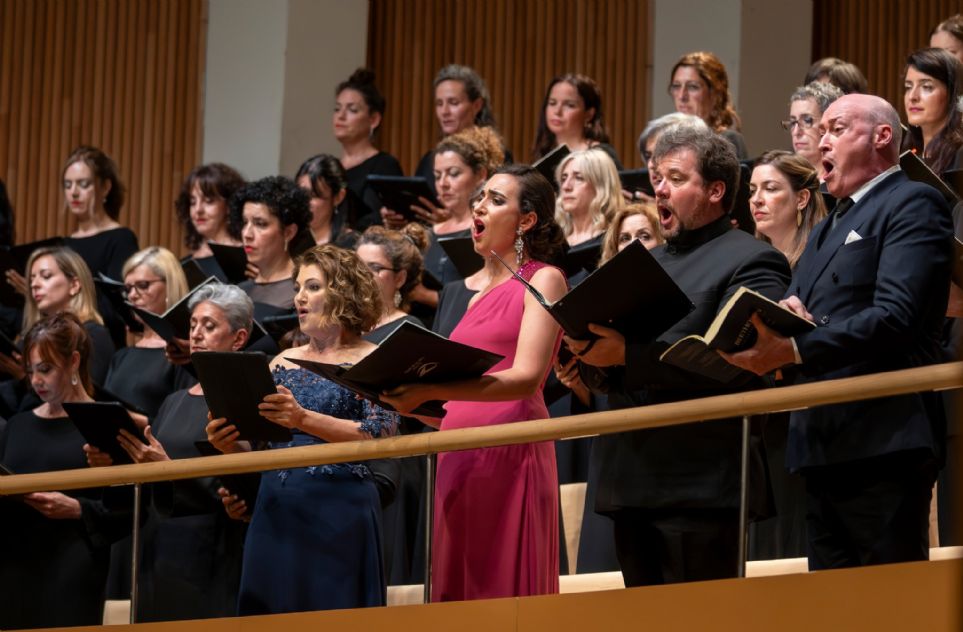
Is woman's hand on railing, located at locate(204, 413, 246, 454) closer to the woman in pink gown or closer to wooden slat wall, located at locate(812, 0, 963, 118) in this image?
the woman in pink gown

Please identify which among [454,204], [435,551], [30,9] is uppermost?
[30,9]

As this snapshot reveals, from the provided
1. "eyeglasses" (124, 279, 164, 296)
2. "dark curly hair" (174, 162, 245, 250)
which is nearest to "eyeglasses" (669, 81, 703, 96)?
"dark curly hair" (174, 162, 245, 250)

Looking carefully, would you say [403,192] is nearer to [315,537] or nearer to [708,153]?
[315,537]

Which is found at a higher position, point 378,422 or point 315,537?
point 378,422

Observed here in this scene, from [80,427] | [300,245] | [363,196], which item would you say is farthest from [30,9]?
[80,427]

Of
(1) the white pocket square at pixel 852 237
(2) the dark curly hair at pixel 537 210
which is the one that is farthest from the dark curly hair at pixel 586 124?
(1) the white pocket square at pixel 852 237

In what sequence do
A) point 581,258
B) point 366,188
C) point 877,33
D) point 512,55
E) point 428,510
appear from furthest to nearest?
point 512,55 → point 877,33 → point 366,188 → point 581,258 → point 428,510

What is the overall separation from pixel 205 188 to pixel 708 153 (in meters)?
3.13

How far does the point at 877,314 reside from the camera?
8.43 feet

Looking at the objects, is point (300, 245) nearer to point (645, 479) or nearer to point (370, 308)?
point (370, 308)

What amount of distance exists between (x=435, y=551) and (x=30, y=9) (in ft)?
17.6

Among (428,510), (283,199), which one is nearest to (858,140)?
(428,510)

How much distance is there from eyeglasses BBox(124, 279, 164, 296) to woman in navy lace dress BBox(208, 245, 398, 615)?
1663 millimetres

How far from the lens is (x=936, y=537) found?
8.46 ft
